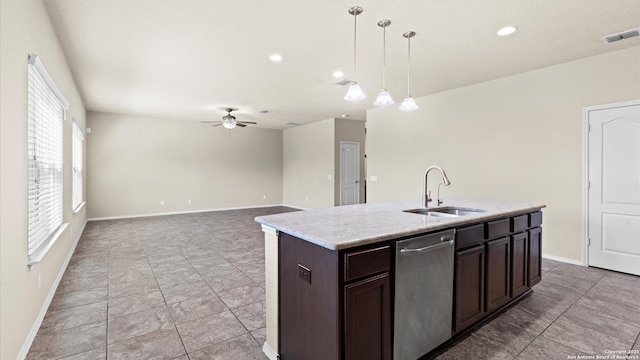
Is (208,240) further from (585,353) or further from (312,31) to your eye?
(585,353)

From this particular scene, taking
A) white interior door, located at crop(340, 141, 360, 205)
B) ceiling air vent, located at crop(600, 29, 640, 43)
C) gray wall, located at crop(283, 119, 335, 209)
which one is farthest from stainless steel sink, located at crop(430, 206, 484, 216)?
white interior door, located at crop(340, 141, 360, 205)

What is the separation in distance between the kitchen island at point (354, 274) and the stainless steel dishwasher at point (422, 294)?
0.06 m

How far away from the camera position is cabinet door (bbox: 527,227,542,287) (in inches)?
111

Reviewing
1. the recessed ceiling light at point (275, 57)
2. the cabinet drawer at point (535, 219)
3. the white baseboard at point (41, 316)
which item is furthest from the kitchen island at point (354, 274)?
the recessed ceiling light at point (275, 57)

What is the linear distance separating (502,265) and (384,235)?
148 cm

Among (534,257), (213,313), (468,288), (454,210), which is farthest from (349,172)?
(468,288)

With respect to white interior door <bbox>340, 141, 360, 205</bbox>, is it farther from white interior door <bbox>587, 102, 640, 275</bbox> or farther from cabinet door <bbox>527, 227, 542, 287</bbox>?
cabinet door <bbox>527, 227, 542, 287</bbox>

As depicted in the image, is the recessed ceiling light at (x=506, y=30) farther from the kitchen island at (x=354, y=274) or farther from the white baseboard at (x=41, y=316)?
the white baseboard at (x=41, y=316)

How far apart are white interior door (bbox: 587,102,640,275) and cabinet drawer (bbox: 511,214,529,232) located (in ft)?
5.99

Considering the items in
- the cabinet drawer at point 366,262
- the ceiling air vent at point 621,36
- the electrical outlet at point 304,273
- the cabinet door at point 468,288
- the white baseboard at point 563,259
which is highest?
the ceiling air vent at point 621,36

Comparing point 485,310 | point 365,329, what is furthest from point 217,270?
point 485,310

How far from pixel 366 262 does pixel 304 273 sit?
36cm

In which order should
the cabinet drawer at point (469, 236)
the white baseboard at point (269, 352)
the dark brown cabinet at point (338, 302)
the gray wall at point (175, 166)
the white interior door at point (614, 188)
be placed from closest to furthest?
the dark brown cabinet at point (338, 302), the white baseboard at point (269, 352), the cabinet drawer at point (469, 236), the white interior door at point (614, 188), the gray wall at point (175, 166)

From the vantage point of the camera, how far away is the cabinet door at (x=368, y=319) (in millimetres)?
1485
